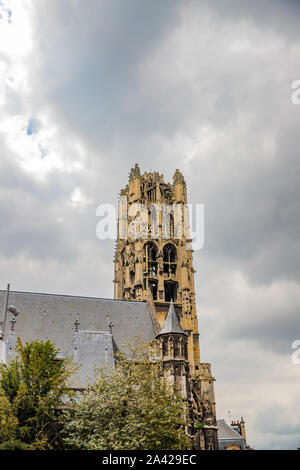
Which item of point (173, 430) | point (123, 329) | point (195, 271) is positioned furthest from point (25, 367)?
point (195, 271)

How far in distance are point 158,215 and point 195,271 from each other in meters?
6.71

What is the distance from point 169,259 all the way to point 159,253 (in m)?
1.31

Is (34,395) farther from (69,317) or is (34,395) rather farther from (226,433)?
(226,433)

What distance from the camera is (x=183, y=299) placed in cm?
4225

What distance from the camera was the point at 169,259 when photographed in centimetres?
4581

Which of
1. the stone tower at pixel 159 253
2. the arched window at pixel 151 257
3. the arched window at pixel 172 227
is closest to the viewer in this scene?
the stone tower at pixel 159 253

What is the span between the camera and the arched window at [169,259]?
149ft

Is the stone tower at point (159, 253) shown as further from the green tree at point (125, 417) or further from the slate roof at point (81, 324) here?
the green tree at point (125, 417)

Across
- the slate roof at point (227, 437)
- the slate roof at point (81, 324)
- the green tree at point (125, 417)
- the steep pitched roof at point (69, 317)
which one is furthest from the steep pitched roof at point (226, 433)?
the green tree at point (125, 417)

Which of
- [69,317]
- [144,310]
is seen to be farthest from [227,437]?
[69,317]

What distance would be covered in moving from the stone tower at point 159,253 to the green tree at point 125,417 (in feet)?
42.3

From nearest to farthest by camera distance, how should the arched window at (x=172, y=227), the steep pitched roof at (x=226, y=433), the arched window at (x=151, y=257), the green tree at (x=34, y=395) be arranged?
the green tree at (x=34, y=395), the arched window at (x=151, y=257), the arched window at (x=172, y=227), the steep pitched roof at (x=226, y=433)
